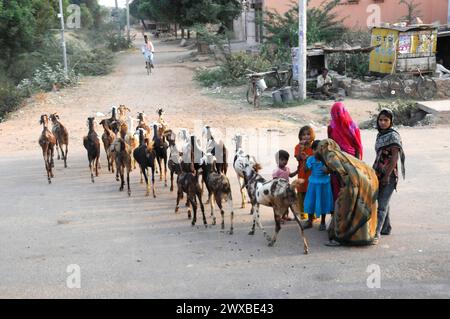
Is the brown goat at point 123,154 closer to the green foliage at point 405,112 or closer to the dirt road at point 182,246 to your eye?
the dirt road at point 182,246

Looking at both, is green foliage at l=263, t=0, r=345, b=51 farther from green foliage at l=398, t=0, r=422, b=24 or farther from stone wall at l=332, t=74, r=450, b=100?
stone wall at l=332, t=74, r=450, b=100

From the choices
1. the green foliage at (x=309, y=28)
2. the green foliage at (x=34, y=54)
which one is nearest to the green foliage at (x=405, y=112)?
the green foliage at (x=309, y=28)

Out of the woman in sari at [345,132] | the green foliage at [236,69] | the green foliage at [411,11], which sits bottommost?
the woman in sari at [345,132]

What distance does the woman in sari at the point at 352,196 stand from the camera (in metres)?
6.09

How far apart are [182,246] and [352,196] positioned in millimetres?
2167

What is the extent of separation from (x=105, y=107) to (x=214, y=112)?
4157mm

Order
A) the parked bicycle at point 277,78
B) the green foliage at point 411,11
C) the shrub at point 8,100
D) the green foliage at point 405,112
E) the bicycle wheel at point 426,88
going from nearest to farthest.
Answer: the green foliage at point 405,112, the bicycle wheel at point 426,88, the parked bicycle at point 277,78, the shrub at point 8,100, the green foliage at point 411,11

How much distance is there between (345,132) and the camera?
654 centimetres

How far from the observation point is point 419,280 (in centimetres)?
552

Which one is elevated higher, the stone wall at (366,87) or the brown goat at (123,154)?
the stone wall at (366,87)

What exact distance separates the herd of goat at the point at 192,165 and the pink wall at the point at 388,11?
719 inches

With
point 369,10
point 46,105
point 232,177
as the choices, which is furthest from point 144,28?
point 232,177

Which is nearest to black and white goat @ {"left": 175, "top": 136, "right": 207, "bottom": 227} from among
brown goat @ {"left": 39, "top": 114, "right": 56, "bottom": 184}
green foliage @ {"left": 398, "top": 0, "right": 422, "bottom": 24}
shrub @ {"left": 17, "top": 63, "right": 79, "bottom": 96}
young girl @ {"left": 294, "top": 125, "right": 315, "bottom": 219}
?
young girl @ {"left": 294, "top": 125, "right": 315, "bottom": 219}
